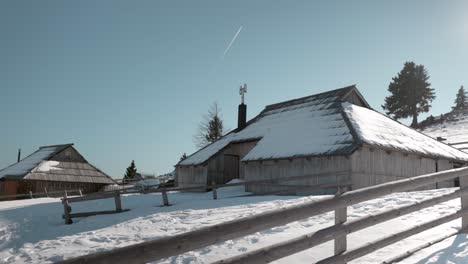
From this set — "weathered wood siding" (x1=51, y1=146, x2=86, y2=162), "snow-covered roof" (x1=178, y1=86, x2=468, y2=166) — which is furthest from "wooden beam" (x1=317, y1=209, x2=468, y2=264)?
"weathered wood siding" (x1=51, y1=146, x2=86, y2=162)

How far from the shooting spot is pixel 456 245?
5.50 m

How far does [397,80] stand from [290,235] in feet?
194

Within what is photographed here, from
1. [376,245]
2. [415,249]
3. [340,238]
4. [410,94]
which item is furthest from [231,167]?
[410,94]

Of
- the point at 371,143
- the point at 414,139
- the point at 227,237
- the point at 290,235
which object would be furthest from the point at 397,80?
the point at 227,237

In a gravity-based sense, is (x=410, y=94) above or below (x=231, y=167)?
above

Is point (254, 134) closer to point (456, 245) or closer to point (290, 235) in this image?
point (290, 235)

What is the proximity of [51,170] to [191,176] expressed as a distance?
49.8 feet

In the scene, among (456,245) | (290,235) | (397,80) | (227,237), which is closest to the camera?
(227,237)

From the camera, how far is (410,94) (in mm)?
57812

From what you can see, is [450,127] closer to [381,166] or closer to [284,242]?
[381,166]

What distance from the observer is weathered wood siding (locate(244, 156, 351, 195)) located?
17859 mm

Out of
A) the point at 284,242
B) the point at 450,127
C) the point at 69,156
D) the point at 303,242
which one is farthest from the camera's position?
the point at 450,127

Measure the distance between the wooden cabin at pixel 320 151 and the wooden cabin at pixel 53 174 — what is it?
39.9 ft

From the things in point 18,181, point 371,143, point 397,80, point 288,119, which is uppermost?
point 397,80
